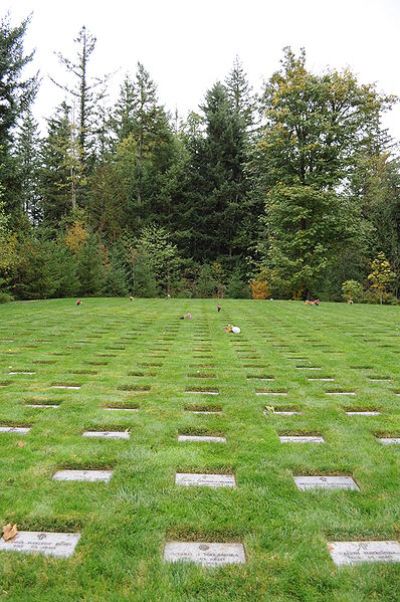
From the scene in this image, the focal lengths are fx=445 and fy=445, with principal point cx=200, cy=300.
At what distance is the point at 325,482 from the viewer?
2264 millimetres

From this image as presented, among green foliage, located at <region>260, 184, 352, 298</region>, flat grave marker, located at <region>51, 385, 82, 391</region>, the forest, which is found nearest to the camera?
flat grave marker, located at <region>51, 385, 82, 391</region>

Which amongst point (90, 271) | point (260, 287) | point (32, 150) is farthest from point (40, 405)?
point (32, 150)

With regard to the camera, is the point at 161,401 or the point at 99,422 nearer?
the point at 99,422

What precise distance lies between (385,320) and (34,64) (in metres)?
14.8

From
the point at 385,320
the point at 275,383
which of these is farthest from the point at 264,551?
the point at 385,320

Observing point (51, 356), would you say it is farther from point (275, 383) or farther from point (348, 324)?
point (348, 324)

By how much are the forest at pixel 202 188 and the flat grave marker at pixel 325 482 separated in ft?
38.9

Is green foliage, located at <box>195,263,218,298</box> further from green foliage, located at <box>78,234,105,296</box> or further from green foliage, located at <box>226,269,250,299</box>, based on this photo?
green foliage, located at <box>78,234,105,296</box>

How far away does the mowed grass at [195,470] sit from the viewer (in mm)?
1527

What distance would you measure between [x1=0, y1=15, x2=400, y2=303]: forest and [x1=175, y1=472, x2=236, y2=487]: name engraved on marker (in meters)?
11.6

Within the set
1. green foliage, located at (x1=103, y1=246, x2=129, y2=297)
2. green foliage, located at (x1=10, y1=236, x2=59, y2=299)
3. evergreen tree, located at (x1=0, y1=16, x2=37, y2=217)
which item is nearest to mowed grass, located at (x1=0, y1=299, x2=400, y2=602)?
green foliage, located at (x1=10, y1=236, x2=59, y2=299)

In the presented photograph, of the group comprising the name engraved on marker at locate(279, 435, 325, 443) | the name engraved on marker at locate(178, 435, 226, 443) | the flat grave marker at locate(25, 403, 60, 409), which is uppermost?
the name engraved on marker at locate(279, 435, 325, 443)

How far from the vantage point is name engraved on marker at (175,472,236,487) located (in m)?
2.22

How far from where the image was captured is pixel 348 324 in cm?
920
